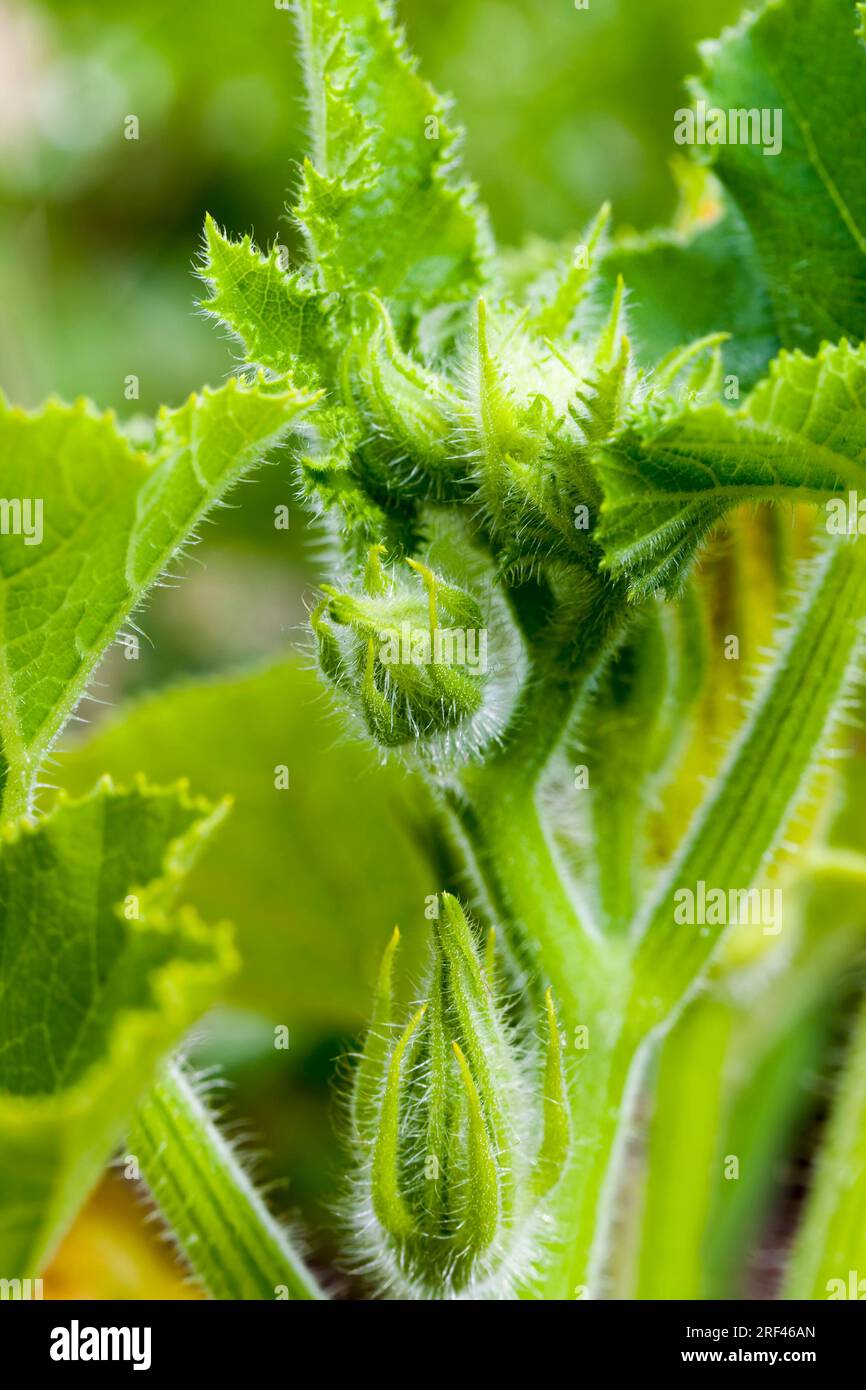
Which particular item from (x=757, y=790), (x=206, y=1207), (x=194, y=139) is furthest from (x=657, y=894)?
(x=194, y=139)

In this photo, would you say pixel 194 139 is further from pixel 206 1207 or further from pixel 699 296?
pixel 206 1207

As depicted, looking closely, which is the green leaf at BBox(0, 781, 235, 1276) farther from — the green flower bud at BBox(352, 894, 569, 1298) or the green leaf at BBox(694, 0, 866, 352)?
the green leaf at BBox(694, 0, 866, 352)

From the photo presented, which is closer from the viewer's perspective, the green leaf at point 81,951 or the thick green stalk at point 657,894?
the green leaf at point 81,951

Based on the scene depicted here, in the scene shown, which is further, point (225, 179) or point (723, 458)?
point (225, 179)

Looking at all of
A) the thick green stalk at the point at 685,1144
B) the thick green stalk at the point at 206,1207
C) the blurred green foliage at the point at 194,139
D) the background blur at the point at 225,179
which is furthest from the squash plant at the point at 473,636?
the blurred green foliage at the point at 194,139

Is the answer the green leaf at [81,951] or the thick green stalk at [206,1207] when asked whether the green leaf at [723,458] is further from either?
the thick green stalk at [206,1207]

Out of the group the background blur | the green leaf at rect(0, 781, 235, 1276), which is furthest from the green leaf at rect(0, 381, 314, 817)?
the background blur
